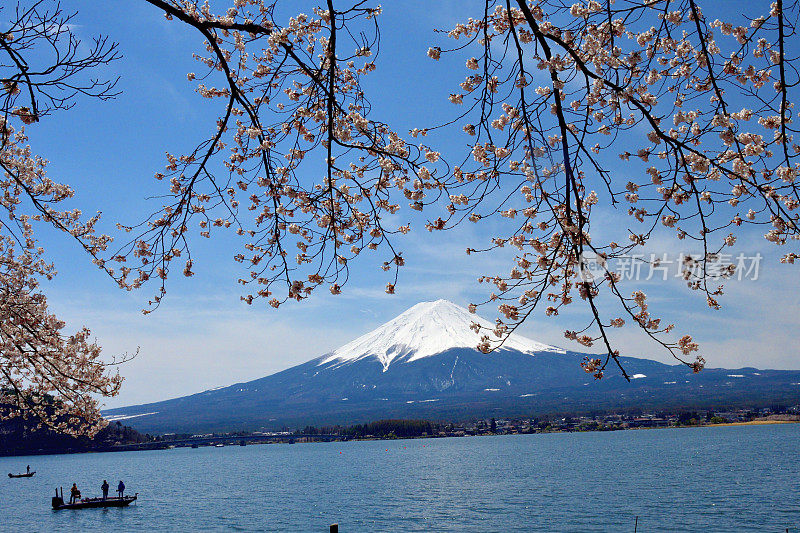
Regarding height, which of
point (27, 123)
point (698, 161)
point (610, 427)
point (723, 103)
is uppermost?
point (27, 123)

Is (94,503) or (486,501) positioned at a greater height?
(94,503)

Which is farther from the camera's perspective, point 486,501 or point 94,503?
point 94,503

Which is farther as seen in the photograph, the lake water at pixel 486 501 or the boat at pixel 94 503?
the boat at pixel 94 503

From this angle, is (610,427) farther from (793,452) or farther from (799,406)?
(793,452)

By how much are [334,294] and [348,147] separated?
1.43m

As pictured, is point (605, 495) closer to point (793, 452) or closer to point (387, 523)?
point (387, 523)

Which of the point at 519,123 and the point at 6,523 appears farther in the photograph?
the point at 6,523

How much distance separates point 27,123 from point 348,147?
8.72 feet

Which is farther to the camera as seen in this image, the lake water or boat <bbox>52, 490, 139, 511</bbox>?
boat <bbox>52, 490, 139, 511</bbox>

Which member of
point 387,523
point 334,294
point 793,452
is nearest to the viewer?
point 334,294

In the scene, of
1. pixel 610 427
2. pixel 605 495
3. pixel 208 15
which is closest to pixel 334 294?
pixel 208 15

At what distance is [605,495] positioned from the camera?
38750 millimetres

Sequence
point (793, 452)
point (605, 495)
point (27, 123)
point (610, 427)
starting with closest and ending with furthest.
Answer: point (27, 123)
point (605, 495)
point (793, 452)
point (610, 427)

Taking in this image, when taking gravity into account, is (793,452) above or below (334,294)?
below
